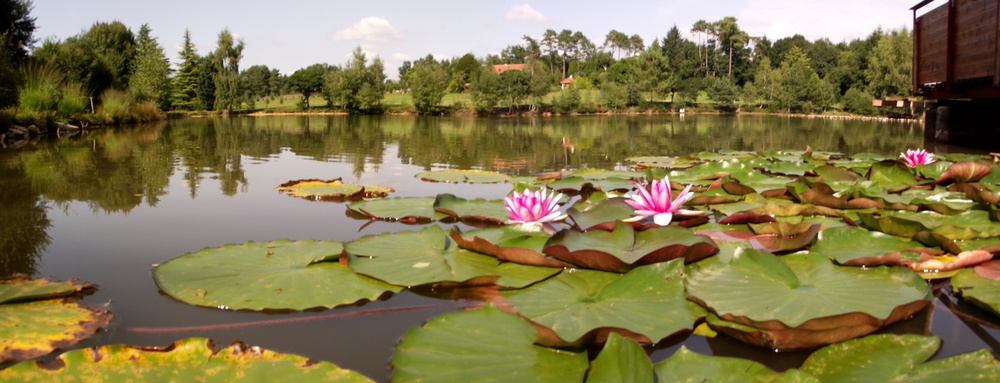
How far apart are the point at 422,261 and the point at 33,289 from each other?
3.52ft

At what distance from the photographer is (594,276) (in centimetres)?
178

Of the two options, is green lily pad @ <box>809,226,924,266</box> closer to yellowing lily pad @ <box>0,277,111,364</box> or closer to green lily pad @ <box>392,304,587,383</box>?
green lily pad @ <box>392,304,587,383</box>

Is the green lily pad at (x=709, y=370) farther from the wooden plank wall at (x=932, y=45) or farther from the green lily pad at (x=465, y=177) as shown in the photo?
the wooden plank wall at (x=932, y=45)

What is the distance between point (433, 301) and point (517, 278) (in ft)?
0.84

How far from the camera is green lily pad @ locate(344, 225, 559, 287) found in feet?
5.85

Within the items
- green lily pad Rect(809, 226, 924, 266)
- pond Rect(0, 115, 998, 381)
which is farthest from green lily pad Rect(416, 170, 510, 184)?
green lily pad Rect(809, 226, 924, 266)

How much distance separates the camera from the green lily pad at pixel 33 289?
5.17 ft

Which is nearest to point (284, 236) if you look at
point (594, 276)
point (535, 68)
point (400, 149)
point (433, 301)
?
point (433, 301)

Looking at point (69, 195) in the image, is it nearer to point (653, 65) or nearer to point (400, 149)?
point (400, 149)

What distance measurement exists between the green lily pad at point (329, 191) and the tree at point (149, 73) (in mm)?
16783

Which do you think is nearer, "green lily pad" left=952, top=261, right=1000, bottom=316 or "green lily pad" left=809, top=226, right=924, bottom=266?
"green lily pad" left=952, top=261, right=1000, bottom=316

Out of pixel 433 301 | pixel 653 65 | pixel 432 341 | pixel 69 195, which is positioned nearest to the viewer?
pixel 432 341

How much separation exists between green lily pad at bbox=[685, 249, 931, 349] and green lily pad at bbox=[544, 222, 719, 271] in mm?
103

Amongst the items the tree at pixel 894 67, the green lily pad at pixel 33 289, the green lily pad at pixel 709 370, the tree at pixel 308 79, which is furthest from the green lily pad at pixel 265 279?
the tree at pixel 308 79
